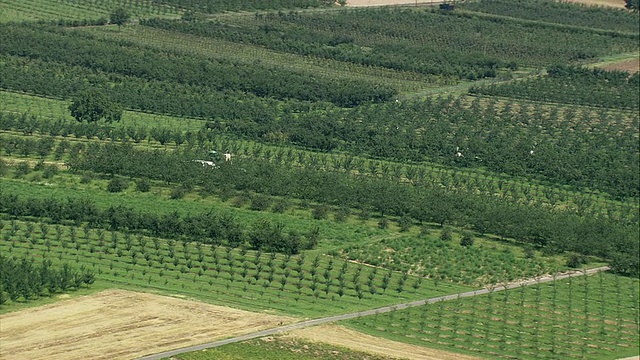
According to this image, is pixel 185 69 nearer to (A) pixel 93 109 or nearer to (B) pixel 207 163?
(A) pixel 93 109

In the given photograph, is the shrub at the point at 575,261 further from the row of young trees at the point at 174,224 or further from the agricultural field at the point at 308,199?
the row of young trees at the point at 174,224

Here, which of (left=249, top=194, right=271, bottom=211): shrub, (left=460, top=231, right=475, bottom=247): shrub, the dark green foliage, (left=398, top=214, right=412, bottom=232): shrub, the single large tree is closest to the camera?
(left=460, top=231, right=475, bottom=247): shrub

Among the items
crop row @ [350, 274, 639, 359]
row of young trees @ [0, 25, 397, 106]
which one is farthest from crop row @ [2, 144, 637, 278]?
row of young trees @ [0, 25, 397, 106]

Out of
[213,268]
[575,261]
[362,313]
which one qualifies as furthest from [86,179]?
[575,261]

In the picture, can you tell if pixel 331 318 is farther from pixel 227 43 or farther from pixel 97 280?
pixel 227 43

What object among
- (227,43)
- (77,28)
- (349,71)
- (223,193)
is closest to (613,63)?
(349,71)

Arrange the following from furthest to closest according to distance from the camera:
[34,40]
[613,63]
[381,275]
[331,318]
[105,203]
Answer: [613,63] → [34,40] → [105,203] → [381,275] → [331,318]

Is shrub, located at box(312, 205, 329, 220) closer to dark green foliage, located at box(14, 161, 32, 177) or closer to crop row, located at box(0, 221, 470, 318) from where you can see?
crop row, located at box(0, 221, 470, 318)
